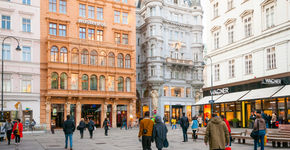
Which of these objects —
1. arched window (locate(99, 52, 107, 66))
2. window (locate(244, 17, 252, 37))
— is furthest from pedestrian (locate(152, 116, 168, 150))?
arched window (locate(99, 52, 107, 66))

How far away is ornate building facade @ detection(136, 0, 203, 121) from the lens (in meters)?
62.4

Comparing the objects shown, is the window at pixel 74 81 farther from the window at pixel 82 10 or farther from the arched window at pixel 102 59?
the window at pixel 82 10

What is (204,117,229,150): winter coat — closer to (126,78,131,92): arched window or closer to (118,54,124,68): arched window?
(118,54,124,68): arched window

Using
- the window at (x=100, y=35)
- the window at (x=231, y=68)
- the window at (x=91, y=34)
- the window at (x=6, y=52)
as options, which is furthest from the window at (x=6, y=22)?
the window at (x=231, y=68)

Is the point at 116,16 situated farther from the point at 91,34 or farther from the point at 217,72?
the point at 217,72

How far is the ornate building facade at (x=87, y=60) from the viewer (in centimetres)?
4707

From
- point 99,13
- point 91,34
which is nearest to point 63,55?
point 91,34

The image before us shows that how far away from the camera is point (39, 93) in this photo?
4603 centimetres

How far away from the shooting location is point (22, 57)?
4494 centimetres

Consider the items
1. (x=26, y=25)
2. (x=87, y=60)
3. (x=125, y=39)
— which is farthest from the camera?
(x=125, y=39)

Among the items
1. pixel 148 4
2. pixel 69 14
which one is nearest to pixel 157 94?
pixel 148 4

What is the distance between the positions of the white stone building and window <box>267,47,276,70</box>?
31.2m

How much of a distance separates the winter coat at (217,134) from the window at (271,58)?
820 inches

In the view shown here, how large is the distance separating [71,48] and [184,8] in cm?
2978
